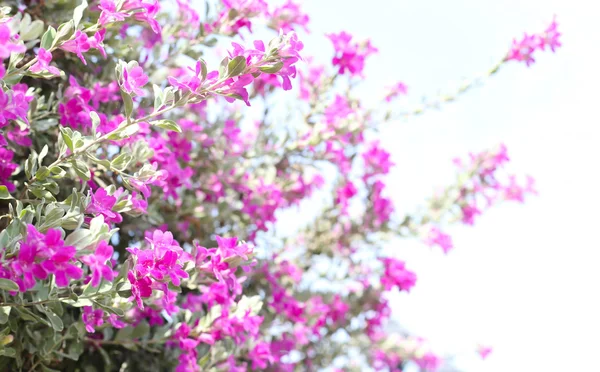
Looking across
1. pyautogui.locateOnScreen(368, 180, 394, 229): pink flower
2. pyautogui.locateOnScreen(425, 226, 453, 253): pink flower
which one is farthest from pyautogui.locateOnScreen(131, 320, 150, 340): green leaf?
pyautogui.locateOnScreen(425, 226, 453, 253): pink flower

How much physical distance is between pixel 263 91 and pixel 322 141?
48 cm

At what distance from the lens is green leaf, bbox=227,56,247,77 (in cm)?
129

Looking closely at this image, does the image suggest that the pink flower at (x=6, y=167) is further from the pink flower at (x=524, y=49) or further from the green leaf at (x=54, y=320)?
the pink flower at (x=524, y=49)

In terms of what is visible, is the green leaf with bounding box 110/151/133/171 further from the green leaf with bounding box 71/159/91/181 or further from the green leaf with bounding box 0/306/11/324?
the green leaf with bounding box 0/306/11/324

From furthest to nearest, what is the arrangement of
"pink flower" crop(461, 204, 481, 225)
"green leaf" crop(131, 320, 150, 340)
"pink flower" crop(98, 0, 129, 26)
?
"pink flower" crop(461, 204, 481, 225) < "green leaf" crop(131, 320, 150, 340) < "pink flower" crop(98, 0, 129, 26)

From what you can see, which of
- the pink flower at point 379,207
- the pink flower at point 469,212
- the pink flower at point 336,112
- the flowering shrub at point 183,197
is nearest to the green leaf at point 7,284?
the flowering shrub at point 183,197

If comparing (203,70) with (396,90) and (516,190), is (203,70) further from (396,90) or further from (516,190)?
(516,190)

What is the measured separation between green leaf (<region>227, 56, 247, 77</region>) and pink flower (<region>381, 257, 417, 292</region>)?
2.06 metres

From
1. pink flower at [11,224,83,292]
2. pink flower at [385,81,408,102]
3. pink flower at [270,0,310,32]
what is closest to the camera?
pink flower at [11,224,83,292]

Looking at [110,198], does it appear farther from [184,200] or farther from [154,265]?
[184,200]

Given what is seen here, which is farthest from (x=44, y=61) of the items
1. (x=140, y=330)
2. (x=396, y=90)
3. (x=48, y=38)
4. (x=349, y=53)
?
(x=396, y=90)

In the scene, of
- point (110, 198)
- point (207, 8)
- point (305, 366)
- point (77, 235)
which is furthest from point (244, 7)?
point (305, 366)

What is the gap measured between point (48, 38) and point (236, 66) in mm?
390

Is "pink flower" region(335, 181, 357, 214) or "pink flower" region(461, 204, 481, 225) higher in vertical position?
"pink flower" region(461, 204, 481, 225)
